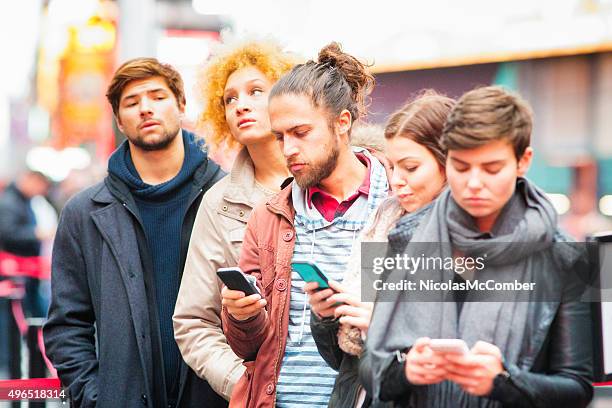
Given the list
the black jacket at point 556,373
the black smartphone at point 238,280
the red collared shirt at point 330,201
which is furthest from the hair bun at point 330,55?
the black jacket at point 556,373

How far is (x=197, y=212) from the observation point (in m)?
4.01

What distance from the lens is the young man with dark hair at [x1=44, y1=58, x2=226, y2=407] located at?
156 inches

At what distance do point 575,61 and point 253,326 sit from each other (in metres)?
4.36

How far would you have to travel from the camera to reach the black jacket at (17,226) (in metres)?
9.44

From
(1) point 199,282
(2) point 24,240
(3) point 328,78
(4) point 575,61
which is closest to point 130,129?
(1) point 199,282

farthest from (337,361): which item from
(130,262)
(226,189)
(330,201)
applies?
(130,262)

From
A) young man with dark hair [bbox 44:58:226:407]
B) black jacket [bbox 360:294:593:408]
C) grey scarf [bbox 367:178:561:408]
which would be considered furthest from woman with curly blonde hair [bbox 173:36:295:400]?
black jacket [bbox 360:294:593:408]

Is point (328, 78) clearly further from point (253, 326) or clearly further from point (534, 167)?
point (534, 167)

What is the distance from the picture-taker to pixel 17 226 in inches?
374

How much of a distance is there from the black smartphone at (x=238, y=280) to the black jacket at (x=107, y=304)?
113cm

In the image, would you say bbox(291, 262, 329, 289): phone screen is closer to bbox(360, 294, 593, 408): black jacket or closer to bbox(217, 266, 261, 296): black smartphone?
bbox(217, 266, 261, 296): black smartphone

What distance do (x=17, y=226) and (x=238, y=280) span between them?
7.10 metres

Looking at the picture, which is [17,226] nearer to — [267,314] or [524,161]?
[267,314]

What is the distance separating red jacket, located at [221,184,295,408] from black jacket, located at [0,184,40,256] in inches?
265
